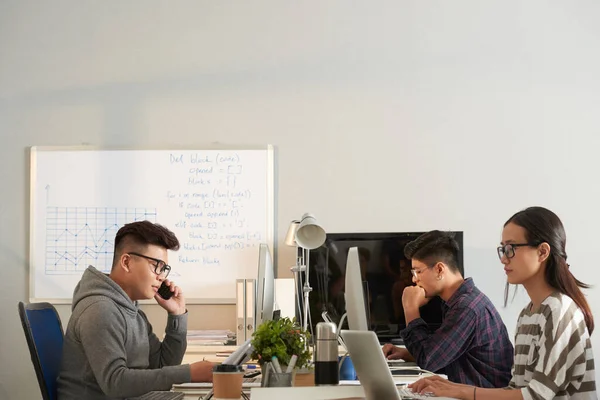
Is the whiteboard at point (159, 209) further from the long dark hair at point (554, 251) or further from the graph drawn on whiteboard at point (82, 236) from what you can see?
the long dark hair at point (554, 251)

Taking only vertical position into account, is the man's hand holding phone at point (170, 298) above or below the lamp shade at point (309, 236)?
below

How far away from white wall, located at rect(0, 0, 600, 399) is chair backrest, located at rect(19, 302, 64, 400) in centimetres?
161

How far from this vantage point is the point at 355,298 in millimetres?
2150

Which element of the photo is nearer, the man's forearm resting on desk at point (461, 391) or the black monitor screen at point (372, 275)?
the man's forearm resting on desk at point (461, 391)

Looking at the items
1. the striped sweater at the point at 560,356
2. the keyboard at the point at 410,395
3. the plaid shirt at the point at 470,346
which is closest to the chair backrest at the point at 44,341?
the keyboard at the point at 410,395

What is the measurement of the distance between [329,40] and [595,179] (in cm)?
168

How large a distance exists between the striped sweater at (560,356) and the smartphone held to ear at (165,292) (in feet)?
4.62

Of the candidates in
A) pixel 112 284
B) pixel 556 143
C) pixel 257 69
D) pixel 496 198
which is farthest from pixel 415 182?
pixel 112 284

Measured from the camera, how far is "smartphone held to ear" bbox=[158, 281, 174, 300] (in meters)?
3.07

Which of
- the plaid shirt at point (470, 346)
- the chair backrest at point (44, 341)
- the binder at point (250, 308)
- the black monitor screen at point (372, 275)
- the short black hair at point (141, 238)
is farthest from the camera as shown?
the black monitor screen at point (372, 275)

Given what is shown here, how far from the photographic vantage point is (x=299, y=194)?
442 cm

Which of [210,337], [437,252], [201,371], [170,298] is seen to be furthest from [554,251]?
[210,337]

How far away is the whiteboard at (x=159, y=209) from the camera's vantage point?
439 cm

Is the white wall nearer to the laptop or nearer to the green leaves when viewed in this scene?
the green leaves
